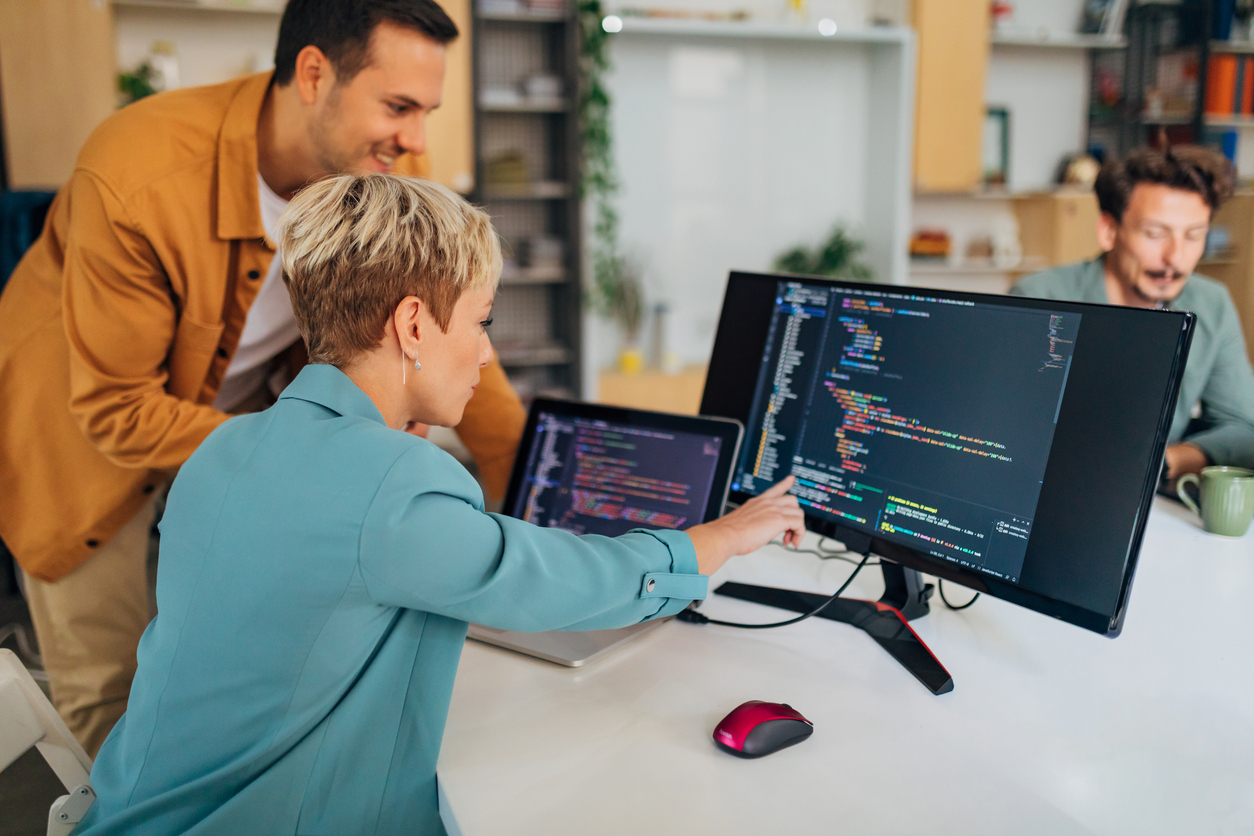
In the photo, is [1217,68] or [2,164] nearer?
[2,164]

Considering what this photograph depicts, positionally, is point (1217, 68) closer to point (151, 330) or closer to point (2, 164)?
point (151, 330)

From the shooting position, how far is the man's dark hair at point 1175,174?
2.11 metres

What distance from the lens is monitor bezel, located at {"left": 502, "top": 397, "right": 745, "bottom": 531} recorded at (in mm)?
1239

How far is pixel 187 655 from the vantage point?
0.86m

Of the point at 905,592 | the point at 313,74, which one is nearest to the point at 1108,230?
the point at 905,592

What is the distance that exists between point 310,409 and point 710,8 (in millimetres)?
4414

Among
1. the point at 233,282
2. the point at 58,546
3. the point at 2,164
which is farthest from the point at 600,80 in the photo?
the point at 58,546

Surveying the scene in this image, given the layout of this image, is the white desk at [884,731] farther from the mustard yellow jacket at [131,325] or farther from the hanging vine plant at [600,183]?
the hanging vine plant at [600,183]

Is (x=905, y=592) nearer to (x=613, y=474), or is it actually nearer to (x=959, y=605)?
(x=959, y=605)

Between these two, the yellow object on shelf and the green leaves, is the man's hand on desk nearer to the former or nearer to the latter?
the yellow object on shelf

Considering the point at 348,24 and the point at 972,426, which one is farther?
the point at 348,24

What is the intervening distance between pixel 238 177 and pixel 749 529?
1131mm

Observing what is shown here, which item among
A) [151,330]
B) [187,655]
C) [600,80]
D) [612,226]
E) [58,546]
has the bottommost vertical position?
[58,546]

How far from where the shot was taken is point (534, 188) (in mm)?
4250
